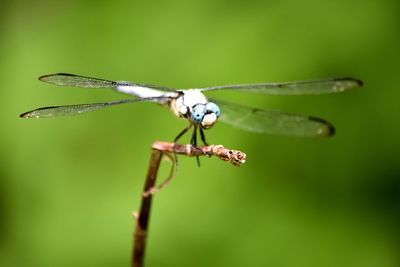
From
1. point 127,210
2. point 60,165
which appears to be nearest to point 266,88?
point 127,210

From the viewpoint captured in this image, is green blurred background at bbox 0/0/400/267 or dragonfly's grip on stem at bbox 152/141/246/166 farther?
green blurred background at bbox 0/0/400/267

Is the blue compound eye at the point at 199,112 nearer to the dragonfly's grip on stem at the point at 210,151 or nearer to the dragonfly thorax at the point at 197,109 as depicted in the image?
the dragonfly thorax at the point at 197,109

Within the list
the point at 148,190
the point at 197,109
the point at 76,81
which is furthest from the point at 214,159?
the point at 148,190

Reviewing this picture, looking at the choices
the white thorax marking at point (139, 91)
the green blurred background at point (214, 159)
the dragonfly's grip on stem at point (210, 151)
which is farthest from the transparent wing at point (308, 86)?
the dragonfly's grip on stem at point (210, 151)

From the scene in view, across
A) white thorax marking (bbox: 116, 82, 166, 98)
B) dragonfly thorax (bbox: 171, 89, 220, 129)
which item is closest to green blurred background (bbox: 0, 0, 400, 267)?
white thorax marking (bbox: 116, 82, 166, 98)

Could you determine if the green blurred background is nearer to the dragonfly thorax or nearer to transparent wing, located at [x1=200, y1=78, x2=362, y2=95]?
transparent wing, located at [x1=200, y1=78, x2=362, y2=95]

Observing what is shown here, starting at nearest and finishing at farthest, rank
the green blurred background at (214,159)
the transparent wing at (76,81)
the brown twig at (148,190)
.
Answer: the brown twig at (148,190) < the transparent wing at (76,81) < the green blurred background at (214,159)
